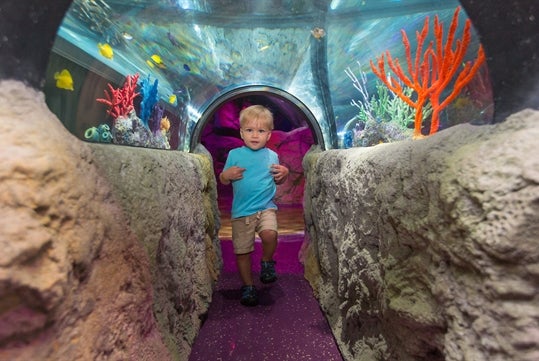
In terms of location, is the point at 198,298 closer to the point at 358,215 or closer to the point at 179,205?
the point at 179,205

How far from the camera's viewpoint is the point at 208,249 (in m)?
3.78

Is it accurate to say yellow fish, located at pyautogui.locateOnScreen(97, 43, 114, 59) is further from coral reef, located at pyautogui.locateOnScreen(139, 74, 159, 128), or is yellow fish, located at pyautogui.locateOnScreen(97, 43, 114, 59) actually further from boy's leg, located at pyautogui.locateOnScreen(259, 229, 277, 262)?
boy's leg, located at pyautogui.locateOnScreen(259, 229, 277, 262)

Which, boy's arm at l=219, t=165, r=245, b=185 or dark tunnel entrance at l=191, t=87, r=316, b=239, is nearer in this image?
boy's arm at l=219, t=165, r=245, b=185

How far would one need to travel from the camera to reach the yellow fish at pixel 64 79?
1625 mm

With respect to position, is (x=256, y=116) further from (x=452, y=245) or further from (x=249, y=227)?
(x=452, y=245)

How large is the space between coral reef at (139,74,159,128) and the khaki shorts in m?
1.44

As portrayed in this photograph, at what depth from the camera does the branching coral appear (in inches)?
101

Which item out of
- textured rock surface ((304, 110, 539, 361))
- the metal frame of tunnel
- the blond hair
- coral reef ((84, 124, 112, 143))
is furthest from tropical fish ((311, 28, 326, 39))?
coral reef ((84, 124, 112, 143))

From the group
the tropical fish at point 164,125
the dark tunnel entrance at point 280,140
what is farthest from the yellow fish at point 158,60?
the dark tunnel entrance at point 280,140

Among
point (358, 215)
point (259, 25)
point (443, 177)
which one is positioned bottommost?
point (358, 215)

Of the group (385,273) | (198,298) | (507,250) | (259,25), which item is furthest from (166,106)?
(507,250)

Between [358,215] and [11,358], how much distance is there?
172 cm

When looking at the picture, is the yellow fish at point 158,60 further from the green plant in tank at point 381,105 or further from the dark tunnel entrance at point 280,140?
the dark tunnel entrance at point 280,140

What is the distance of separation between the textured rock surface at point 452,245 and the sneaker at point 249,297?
1.45 meters
